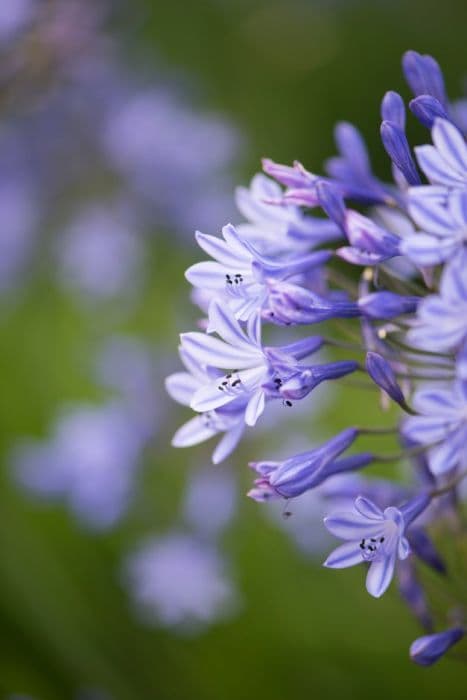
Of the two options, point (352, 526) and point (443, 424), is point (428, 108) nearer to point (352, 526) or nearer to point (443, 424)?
point (443, 424)

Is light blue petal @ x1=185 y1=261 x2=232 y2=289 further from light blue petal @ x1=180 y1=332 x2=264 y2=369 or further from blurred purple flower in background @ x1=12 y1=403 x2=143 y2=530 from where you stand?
blurred purple flower in background @ x1=12 y1=403 x2=143 y2=530

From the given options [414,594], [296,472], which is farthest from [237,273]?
[414,594]

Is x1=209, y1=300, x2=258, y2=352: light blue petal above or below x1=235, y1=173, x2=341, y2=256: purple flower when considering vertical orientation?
below

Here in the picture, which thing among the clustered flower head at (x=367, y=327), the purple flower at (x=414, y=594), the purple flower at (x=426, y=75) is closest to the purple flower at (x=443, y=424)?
the clustered flower head at (x=367, y=327)

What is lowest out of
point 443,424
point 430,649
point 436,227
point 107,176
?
point 430,649

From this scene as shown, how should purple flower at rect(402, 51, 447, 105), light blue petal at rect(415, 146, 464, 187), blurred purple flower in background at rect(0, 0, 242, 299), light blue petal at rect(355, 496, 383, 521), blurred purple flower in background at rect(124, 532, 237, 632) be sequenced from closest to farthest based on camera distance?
light blue petal at rect(415, 146, 464, 187) < light blue petal at rect(355, 496, 383, 521) < purple flower at rect(402, 51, 447, 105) < blurred purple flower in background at rect(124, 532, 237, 632) < blurred purple flower in background at rect(0, 0, 242, 299)

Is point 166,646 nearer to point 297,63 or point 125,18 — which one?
point 125,18

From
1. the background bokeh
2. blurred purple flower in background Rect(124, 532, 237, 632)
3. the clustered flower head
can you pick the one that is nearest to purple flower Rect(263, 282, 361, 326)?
the clustered flower head
